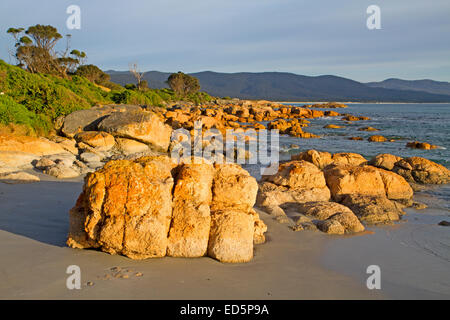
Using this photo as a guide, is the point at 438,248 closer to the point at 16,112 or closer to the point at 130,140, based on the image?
the point at 130,140

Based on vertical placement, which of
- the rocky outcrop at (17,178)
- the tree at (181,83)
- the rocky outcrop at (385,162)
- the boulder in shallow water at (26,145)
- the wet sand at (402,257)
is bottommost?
the wet sand at (402,257)

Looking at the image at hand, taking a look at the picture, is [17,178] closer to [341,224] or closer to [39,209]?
[39,209]

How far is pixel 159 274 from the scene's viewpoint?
11.8ft

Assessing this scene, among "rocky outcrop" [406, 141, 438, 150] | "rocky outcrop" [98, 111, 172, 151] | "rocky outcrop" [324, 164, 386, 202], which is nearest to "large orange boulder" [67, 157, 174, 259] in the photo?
"rocky outcrop" [324, 164, 386, 202]

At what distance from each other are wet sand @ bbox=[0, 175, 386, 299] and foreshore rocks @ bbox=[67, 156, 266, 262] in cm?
16

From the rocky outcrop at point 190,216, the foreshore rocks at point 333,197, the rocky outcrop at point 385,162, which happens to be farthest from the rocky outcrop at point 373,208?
the rocky outcrop at point 385,162

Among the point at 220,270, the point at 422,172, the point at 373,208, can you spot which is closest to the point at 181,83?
the point at 422,172

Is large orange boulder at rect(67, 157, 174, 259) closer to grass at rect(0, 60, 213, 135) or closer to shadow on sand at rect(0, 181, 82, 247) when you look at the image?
shadow on sand at rect(0, 181, 82, 247)

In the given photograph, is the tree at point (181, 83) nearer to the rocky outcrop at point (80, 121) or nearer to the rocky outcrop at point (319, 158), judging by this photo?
the rocky outcrop at point (80, 121)

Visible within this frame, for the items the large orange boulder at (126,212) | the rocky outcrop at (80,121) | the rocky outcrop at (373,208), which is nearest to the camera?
the large orange boulder at (126,212)

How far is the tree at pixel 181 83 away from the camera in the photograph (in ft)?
210

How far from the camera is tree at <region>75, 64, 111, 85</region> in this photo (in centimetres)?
5217

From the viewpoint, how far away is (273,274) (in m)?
3.86

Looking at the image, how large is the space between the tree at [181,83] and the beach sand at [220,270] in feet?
195
